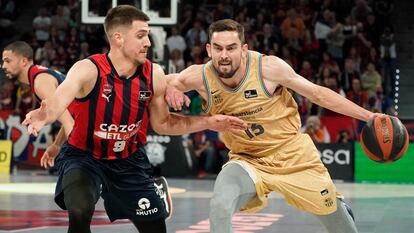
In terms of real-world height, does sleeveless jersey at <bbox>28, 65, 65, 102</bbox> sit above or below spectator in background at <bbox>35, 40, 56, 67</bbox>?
above

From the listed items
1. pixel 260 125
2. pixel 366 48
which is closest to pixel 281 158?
pixel 260 125

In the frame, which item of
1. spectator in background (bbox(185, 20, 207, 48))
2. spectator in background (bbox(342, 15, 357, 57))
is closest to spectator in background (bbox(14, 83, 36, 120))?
spectator in background (bbox(185, 20, 207, 48))

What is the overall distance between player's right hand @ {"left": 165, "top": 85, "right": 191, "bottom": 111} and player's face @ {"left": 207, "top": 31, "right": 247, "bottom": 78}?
36 cm

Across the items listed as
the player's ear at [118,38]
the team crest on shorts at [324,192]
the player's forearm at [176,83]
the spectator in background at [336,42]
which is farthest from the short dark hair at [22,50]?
the spectator in background at [336,42]

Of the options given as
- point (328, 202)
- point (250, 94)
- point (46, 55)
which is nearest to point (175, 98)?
point (250, 94)

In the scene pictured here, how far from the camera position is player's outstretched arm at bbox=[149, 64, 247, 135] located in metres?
6.04

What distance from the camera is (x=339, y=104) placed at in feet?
20.5

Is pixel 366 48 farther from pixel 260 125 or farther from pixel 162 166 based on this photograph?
pixel 260 125

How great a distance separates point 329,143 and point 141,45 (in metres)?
10.2

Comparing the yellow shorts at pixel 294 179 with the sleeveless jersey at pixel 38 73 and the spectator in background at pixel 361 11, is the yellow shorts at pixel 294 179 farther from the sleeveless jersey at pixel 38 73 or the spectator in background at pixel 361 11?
the spectator in background at pixel 361 11

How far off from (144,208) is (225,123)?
0.79m

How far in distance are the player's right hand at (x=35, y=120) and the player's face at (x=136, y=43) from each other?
0.79 meters

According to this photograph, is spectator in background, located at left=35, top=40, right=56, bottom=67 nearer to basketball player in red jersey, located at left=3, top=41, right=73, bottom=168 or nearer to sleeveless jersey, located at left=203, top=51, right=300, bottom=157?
basketball player in red jersey, located at left=3, top=41, right=73, bottom=168

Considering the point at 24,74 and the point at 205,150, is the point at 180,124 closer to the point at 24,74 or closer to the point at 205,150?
the point at 24,74
